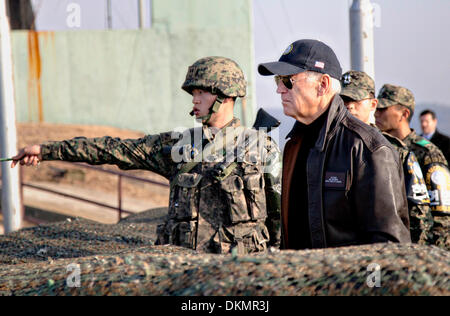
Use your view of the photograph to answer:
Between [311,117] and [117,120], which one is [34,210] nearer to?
[117,120]

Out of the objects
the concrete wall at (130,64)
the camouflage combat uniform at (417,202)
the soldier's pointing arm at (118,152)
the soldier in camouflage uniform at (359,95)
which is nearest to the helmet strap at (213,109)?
the soldier's pointing arm at (118,152)

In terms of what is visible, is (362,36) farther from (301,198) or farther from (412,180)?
(301,198)

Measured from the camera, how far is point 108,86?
766 inches

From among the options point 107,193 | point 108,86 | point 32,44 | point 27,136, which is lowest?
point 107,193

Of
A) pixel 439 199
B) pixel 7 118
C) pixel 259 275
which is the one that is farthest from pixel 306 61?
pixel 7 118

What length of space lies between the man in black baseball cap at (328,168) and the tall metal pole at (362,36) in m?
3.99

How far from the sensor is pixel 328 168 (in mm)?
3047

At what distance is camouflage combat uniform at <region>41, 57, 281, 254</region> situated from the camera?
4.93m

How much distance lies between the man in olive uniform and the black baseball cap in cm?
229

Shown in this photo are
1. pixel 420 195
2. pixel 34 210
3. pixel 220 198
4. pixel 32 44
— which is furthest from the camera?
pixel 32 44

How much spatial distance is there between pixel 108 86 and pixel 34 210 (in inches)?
268

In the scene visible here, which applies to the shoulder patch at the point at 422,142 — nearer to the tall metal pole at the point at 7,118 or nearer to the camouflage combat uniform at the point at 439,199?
the camouflage combat uniform at the point at 439,199

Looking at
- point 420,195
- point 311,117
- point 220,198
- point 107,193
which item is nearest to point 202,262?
point 311,117

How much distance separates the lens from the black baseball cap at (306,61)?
3.22m
